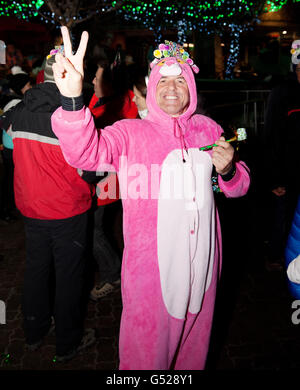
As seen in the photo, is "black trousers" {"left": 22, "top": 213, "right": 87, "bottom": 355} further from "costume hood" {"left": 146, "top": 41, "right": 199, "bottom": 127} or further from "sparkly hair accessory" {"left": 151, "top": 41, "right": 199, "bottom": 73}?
"sparkly hair accessory" {"left": 151, "top": 41, "right": 199, "bottom": 73}

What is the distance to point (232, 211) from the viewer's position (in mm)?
5820

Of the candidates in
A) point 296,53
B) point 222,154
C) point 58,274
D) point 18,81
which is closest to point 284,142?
point 296,53

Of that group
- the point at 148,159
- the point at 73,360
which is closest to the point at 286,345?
the point at 73,360

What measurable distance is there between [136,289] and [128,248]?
232mm

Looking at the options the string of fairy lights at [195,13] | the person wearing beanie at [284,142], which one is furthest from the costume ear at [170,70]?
the string of fairy lights at [195,13]

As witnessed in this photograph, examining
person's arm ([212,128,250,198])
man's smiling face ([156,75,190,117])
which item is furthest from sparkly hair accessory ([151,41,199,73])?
person's arm ([212,128,250,198])

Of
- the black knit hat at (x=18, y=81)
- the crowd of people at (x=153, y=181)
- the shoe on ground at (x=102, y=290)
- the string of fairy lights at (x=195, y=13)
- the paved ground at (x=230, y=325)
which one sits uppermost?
the string of fairy lights at (x=195, y=13)

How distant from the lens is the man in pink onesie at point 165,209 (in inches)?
66.9

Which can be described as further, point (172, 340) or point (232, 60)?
point (232, 60)

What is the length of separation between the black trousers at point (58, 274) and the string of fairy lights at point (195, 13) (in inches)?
544

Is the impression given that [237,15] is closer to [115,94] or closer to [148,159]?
[115,94]

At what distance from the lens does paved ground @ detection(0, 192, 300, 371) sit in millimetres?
2711

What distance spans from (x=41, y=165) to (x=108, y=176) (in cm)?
82

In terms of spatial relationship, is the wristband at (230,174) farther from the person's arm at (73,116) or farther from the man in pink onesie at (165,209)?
the person's arm at (73,116)
